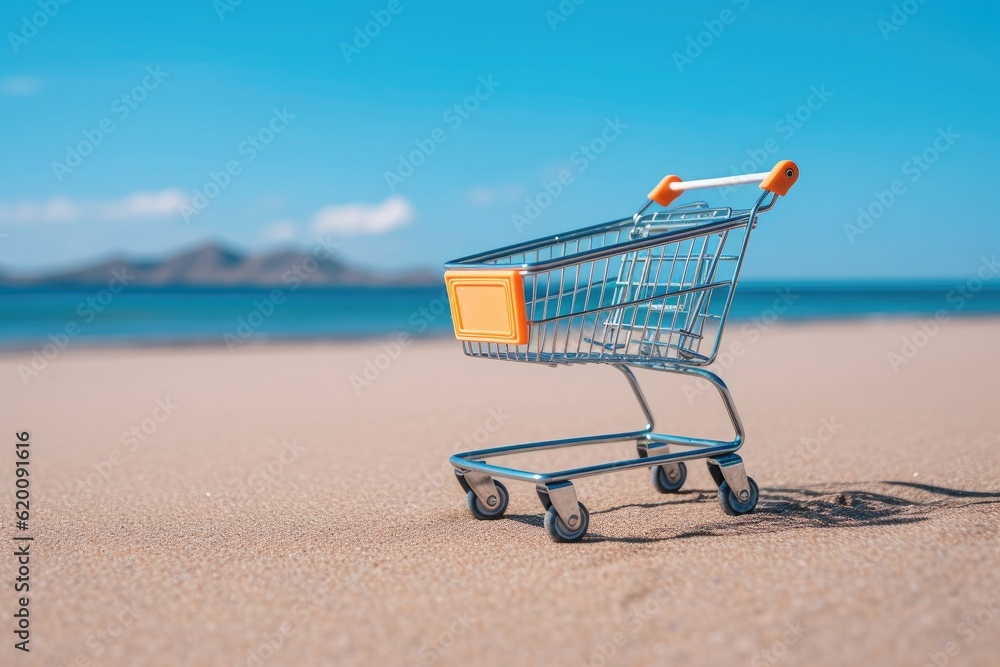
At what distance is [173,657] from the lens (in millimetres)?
2219

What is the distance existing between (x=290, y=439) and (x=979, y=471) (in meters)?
4.18

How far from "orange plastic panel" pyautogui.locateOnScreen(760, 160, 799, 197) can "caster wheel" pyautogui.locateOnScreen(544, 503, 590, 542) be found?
1493mm

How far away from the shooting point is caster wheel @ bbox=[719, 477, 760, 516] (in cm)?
362

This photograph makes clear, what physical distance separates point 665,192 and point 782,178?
75cm

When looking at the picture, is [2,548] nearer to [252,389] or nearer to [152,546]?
[152,546]

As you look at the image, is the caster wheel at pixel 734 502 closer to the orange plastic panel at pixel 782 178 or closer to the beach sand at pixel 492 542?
the beach sand at pixel 492 542

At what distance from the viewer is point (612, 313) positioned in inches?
158

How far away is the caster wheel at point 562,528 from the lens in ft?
10.4

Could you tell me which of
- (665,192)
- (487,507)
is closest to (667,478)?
(487,507)

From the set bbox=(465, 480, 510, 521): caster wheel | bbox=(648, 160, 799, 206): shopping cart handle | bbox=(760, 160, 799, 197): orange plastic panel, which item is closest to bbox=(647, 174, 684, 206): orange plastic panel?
bbox=(648, 160, 799, 206): shopping cart handle

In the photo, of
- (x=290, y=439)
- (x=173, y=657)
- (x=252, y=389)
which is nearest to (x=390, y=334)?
(x=252, y=389)

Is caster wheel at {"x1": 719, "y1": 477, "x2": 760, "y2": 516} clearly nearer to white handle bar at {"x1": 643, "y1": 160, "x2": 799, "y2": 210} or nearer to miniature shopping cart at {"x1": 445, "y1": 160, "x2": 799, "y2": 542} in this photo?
miniature shopping cart at {"x1": 445, "y1": 160, "x2": 799, "y2": 542}

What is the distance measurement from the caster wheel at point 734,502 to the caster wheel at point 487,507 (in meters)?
0.90

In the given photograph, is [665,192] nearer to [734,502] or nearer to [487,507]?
[734,502]
